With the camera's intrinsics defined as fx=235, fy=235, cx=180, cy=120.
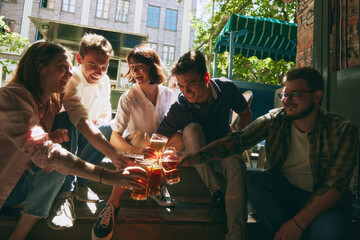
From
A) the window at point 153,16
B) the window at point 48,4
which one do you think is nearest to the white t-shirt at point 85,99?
the window at point 153,16

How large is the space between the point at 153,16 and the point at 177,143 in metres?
21.0

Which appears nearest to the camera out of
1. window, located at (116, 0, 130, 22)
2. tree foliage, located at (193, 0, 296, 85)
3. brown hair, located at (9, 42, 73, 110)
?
brown hair, located at (9, 42, 73, 110)

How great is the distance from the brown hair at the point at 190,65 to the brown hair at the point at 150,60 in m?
0.35

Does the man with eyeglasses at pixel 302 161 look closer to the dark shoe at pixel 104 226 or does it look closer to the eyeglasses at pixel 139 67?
the dark shoe at pixel 104 226

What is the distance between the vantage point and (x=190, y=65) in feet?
7.02

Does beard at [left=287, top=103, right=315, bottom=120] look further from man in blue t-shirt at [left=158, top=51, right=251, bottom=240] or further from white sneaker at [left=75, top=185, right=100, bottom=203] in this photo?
white sneaker at [left=75, top=185, right=100, bottom=203]

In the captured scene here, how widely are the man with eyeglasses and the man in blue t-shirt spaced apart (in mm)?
129

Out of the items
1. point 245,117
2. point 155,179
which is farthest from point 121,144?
point 245,117

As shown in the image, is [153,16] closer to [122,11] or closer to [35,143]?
[122,11]

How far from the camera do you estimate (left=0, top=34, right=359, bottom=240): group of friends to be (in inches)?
54.8

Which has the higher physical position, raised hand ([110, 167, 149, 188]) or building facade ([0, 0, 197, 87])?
building facade ([0, 0, 197, 87])

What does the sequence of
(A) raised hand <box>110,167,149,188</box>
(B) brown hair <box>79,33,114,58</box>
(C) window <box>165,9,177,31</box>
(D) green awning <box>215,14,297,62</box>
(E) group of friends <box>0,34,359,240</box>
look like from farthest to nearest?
(C) window <box>165,9,177,31</box> < (D) green awning <box>215,14,297,62</box> < (B) brown hair <box>79,33,114,58</box> < (E) group of friends <box>0,34,359,240</box> < (A) raised hand <box>110,167,149,188</box>

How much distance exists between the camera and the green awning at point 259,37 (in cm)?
535

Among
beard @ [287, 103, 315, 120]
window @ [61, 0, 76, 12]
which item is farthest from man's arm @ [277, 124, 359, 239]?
window @ [61, 0, 76, 12]
